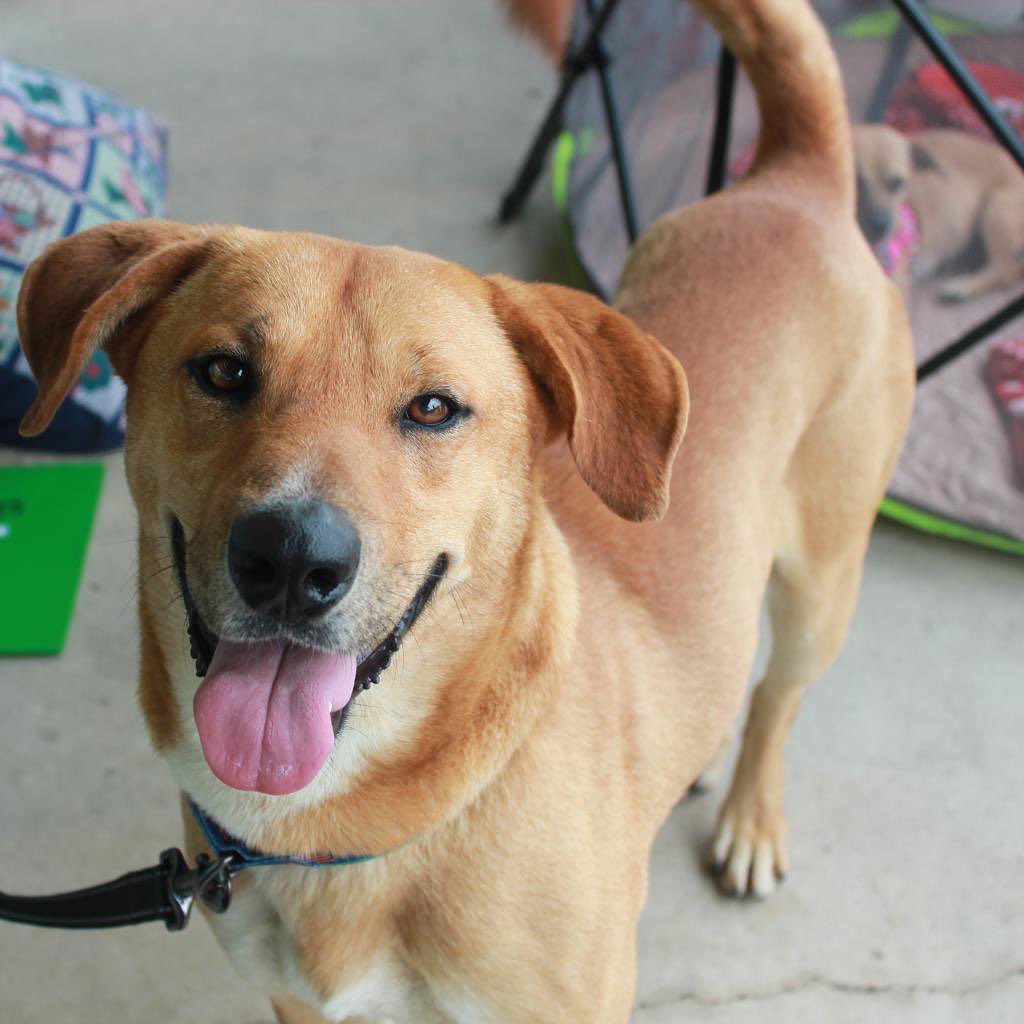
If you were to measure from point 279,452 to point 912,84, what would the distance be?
2906 mm

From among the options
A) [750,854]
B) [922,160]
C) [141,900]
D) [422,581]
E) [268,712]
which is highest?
[422,581]

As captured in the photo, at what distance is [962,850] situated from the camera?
262 cm

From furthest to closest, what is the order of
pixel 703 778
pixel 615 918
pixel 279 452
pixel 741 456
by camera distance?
pixel 703 778, pixel 741 456, pixel 615 918, pixel 279 452

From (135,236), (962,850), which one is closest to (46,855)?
(135,236)

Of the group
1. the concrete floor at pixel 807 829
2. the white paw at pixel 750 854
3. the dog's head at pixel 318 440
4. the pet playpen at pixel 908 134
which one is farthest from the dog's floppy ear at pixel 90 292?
the pet playpen at pixel 908 134

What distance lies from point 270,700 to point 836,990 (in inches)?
62.1

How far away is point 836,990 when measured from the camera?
2371mm

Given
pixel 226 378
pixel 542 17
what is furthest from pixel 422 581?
pixel 542 17

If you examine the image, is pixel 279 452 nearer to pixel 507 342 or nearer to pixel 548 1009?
pixel 507 342

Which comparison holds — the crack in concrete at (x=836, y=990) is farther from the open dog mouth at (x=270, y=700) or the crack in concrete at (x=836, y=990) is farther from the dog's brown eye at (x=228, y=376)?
the dog's brown eye at (x=228, y=376)

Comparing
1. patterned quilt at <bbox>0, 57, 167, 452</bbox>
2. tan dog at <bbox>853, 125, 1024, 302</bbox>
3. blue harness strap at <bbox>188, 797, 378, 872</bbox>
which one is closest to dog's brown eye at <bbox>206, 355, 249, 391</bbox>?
blue harness strap at <bbox>188, 797, 378, 872</bbox>

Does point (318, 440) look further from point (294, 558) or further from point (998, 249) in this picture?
point (998, 249)

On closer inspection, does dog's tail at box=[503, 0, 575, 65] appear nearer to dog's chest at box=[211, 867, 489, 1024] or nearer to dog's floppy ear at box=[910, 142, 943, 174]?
dog's floppy ear at box=[910, 142, 943, 174]

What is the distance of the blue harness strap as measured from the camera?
5.12 ft
